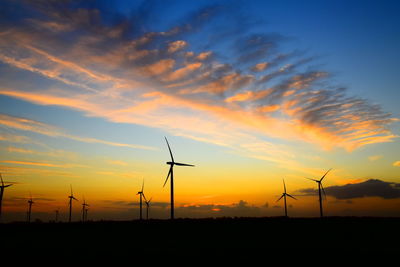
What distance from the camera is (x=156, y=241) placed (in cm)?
5894

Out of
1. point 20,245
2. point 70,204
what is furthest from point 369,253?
point 70,204

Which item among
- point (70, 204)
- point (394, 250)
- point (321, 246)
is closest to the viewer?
point (394, 250)

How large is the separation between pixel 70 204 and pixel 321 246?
160 meters

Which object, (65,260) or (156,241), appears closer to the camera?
(65,260)

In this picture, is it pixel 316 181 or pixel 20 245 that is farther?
pixel 316 181

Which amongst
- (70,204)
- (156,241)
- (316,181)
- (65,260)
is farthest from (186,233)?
(70,204)

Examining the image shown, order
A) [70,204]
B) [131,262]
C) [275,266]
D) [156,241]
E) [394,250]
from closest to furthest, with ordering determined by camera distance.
Result: [275,266] → [131,262] → [394,250] → [156,241] → [70,204]

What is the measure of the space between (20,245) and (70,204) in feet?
452

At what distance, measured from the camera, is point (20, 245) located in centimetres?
5291

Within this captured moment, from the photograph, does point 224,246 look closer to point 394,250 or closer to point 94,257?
point 94,257

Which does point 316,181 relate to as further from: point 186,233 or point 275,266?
point 275,266

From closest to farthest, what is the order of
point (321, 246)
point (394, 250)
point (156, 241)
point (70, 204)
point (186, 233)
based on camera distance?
1. point (394, 250)
2. point (321, 246)
3. point (156, 241)
4. point (186, 233)
5. point (70, 204)

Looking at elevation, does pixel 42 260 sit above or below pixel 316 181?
below

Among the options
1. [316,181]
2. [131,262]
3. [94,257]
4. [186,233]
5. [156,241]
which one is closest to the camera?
[131,262]
